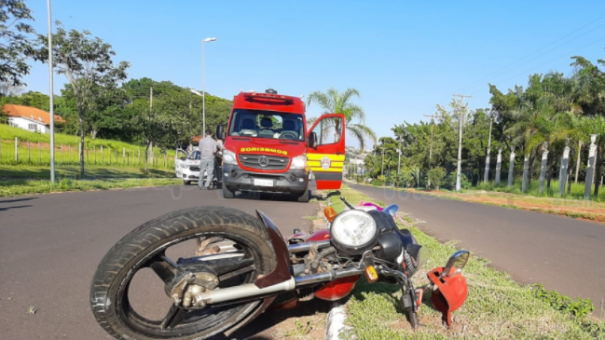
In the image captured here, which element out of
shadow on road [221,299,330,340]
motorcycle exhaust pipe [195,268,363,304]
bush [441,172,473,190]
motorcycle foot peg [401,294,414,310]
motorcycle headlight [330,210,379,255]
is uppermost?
motorcycle headlight [330,210,379,255]

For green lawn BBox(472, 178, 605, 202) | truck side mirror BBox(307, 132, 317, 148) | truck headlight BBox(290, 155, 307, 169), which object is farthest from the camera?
green lawn BBox(472, 178, 605, 202)

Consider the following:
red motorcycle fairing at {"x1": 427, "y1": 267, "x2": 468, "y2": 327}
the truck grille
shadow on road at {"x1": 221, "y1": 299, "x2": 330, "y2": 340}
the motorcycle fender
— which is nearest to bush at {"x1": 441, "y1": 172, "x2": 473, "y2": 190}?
the truck grille

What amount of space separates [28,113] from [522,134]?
66.0m

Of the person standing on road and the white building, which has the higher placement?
the white building

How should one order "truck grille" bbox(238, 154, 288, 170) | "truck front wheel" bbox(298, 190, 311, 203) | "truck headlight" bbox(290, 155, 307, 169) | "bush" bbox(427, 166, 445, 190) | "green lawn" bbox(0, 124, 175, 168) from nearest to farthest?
"truck grille" bbox(238, 154, 288, 170)
"truck headlight" bbox(290, 155, 307, 169)
"truck front wheel" bbox(298, 190, 311, 203)
"green lawn" bbox(0, 124, 175, 168)
"bush" bbox(427, 166, 445, 190)

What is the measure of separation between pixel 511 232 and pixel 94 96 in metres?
19.1

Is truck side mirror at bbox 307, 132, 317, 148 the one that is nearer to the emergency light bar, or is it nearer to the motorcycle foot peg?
the emergency light bar

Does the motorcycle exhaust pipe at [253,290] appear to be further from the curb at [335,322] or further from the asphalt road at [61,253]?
the asphalt road at [61,253]

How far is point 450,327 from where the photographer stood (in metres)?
2.95

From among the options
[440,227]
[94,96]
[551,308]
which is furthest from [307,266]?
[94,96]

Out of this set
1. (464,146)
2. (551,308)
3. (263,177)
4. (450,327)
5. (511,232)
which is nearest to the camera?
(450,327)

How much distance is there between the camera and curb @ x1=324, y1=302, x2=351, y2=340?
2787mm

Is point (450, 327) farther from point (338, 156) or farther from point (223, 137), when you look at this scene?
point (223, 137)

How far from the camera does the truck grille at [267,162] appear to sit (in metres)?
9.41
